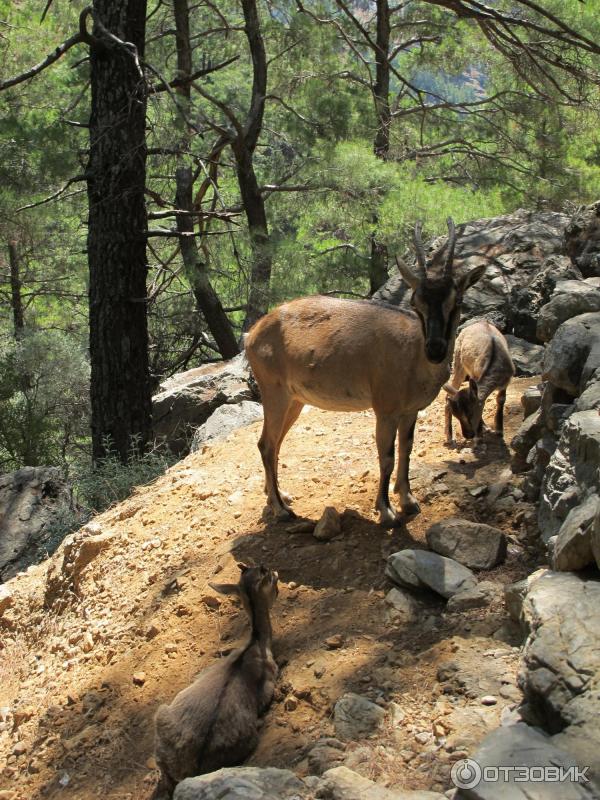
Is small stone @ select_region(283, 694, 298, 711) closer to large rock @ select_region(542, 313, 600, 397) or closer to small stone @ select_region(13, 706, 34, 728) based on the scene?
small stone @ select_region(13, 706, 34, 728)

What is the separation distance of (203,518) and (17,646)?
Answer: 2.02 meters

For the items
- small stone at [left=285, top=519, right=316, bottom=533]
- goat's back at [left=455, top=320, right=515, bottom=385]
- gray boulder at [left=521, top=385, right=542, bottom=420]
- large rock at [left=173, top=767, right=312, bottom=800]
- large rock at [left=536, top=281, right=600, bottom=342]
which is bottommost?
large rock at [left=173, top=767, right=312, bottom=800]

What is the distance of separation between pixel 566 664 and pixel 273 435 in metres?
3.71

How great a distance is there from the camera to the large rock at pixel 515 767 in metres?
3.01

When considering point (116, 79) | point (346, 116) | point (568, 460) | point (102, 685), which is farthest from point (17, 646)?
point (346, 116)

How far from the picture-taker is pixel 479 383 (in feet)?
24.4

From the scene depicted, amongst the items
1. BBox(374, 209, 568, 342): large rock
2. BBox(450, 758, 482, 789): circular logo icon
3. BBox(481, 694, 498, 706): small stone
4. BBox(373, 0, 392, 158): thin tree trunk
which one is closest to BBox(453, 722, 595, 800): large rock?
BBox(450, 758, 482, 789): circular logo icon

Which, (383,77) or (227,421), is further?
(383,77)

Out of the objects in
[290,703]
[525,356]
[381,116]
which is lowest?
[290,703]

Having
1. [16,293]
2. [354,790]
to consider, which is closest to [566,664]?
[354,790]

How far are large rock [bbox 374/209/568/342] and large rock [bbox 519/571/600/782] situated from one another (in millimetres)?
6160

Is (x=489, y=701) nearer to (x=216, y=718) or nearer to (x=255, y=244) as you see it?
(x=216, y=718)

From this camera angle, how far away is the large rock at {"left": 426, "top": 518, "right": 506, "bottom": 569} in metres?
5.47

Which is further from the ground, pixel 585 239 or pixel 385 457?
pixel 585 239
